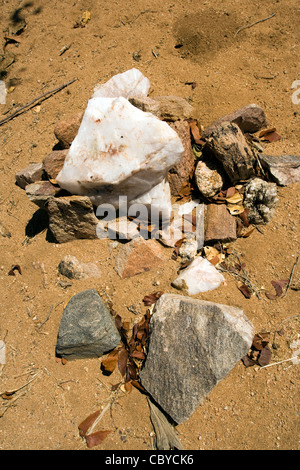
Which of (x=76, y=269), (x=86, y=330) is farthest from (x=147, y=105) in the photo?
(x=86, y=330)

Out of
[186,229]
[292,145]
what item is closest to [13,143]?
[186,229]

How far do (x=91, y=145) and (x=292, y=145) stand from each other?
A: 200cm

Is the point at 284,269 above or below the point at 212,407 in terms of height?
above

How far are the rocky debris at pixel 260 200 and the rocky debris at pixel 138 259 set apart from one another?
2.95ft

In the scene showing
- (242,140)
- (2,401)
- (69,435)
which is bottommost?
(69,435)

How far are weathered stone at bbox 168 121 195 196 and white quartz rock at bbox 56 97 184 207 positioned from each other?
1.10ft

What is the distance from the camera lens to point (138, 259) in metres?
2.63

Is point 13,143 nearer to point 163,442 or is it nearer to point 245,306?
point 245,306

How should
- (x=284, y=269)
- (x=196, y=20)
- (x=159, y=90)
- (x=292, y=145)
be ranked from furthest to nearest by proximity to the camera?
(x=196, y=20)
(x=159, y=90)
(x=292, y=145)
(x=284, y=269)

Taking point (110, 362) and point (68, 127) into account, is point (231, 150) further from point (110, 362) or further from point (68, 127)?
point (110, 362)

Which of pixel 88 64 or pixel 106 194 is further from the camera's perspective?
pixel 88 64

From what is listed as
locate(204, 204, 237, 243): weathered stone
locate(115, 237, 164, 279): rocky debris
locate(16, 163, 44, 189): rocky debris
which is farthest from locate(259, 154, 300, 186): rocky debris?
locate(16, 163, 44, 189): rocky debris

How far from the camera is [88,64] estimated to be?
4.00m

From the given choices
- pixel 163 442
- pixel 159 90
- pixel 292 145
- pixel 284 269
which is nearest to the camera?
pixel 163 442
